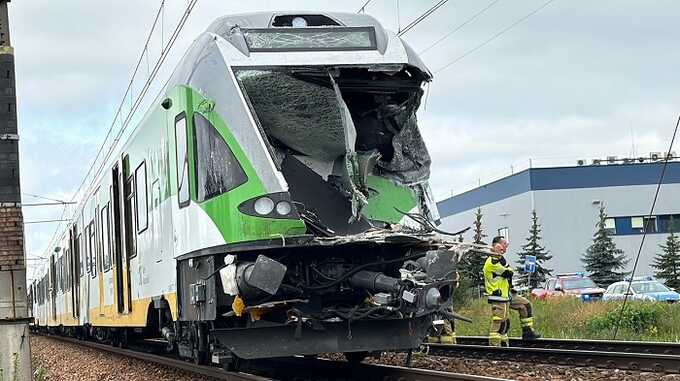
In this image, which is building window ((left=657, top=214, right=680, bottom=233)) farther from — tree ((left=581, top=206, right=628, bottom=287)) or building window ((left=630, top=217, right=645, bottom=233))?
tree ((left=581, top=206, right=628, bottom=287))

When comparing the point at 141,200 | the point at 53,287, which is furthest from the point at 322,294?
the point at 53,287

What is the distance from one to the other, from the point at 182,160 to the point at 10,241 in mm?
2274

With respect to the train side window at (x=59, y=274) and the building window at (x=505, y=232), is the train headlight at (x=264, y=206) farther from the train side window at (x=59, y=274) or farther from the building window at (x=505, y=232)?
the building window at (x=505, y=232)

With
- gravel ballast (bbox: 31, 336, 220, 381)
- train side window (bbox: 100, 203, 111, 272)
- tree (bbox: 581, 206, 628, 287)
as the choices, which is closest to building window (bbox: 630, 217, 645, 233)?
tree (bbox: 581, 206, 628, 287)

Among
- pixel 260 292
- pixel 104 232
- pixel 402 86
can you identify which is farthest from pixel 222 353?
pixel 104 232

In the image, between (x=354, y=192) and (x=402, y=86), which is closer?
(x=354, y=192)

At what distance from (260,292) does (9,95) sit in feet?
12.6

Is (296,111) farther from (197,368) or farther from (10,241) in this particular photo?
(197,368)

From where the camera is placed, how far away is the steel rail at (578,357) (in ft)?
32.1

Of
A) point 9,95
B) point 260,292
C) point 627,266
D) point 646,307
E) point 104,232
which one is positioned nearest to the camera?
point 260,292

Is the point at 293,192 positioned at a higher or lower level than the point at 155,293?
higher

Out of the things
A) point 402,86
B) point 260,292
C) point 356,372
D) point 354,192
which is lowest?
point 356,372

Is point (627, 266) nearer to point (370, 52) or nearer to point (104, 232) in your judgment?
point (104, 232)

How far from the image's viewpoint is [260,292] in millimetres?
7875
